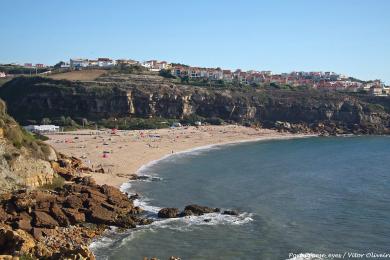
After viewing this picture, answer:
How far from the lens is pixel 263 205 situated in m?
38.8

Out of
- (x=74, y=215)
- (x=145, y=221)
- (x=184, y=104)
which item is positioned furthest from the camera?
(x=184, y=104)

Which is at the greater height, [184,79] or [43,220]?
[184,79]

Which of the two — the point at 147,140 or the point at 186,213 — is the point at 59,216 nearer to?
the point at 186,213

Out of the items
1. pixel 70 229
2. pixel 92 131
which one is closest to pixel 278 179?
pixel 70 229

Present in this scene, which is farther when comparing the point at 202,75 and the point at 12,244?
the point at 202,75

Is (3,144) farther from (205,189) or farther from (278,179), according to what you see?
(278,179)

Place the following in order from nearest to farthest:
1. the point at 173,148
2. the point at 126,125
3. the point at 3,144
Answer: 1. the point at 3,144
2. the point at 173,148
3. the point at 126,125

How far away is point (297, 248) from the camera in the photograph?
2855cm

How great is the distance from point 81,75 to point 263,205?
3363 inches

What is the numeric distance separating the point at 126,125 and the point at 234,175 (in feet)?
132

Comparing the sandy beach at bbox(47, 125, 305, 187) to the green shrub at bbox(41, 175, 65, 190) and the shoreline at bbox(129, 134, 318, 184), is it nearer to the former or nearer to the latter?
the shoreline at bbox(129, 134, 318, 184)

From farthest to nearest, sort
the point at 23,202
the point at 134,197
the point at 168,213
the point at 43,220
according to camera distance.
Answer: the point at 134,197 < the point at 168,213 < the point at 23,202 < the point at 43,220

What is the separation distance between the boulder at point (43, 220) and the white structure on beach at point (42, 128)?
4916 cm

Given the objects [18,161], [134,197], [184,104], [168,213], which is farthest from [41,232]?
[184,104]
